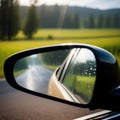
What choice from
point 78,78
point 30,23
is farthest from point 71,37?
point 78,78

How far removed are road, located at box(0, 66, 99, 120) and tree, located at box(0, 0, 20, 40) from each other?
2278cm

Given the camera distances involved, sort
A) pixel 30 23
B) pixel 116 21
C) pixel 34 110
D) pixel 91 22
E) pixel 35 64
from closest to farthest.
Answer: pixel 35 64
pixel 34 110
pixel 30 23
pixel 116 21
pixel 91 22

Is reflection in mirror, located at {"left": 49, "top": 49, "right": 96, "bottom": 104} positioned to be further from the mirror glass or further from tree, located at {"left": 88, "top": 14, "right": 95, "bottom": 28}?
tree, located at {"left": 88, "top": 14, "right": 95, "bottom": 28}

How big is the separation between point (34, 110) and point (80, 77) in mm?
5252

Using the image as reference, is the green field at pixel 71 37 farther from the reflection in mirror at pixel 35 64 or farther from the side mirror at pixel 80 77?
the side mirror at pixel 80 77

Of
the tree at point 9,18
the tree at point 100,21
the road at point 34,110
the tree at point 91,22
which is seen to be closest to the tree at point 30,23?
the tree at point 9,18

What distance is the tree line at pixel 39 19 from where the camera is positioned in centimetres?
3148

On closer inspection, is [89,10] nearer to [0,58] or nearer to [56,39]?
[56,39]

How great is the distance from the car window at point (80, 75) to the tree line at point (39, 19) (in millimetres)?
28694

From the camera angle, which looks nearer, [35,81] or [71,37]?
[35,81]

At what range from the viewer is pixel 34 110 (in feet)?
22.9

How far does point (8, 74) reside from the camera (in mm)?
1663

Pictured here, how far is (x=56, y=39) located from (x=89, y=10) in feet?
37.6

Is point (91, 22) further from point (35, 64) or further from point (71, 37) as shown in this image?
point (35, 64)
